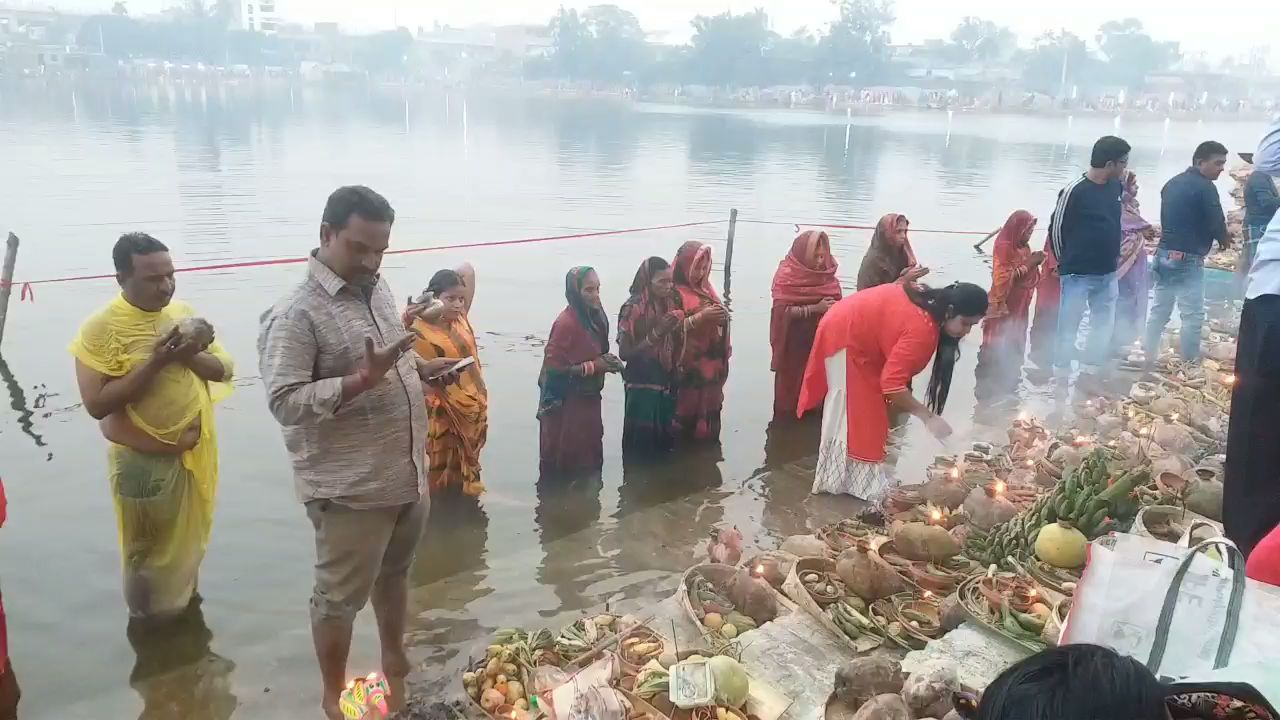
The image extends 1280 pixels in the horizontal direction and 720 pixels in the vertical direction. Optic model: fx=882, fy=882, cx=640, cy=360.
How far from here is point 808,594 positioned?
133 inches

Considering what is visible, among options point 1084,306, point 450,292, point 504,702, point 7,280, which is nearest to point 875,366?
point 450,292

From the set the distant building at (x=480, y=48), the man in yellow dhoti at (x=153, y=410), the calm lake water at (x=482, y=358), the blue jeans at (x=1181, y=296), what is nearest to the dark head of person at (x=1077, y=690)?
the calm lake water at (x=482, y=358)

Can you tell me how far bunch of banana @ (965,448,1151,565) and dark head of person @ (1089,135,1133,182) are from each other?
9.95ft

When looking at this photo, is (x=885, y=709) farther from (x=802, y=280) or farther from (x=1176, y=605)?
(x=802, y=280)

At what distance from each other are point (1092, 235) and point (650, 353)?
3364mm

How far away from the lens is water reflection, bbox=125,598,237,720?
11.6ft

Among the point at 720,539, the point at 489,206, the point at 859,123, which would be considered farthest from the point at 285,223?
the point at 859,123

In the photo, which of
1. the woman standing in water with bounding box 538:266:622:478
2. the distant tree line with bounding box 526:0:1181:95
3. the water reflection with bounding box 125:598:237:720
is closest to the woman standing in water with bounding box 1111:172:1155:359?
the woman standing in water with bounding box 538:266:622:478

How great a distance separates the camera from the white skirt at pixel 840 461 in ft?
15.9

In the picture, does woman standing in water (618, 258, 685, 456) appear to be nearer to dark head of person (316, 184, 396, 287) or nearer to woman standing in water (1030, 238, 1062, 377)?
dark head of person (316, 184, 396, 287)

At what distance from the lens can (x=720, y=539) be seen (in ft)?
13.6

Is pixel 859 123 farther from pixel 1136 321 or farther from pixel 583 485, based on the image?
pixel 583 485

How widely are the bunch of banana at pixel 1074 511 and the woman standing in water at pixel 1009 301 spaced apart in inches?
170

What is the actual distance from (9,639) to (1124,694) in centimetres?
459
